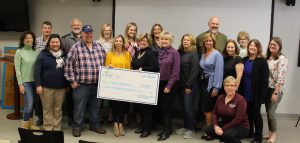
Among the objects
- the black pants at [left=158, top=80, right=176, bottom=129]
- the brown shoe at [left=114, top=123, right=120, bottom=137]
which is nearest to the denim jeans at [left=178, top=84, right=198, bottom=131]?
the black pants at [left=158, top=80, right=176, bottom=129]

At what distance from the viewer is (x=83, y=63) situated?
180 inches

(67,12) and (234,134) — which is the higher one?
(67,12)

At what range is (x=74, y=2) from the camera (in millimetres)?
5883

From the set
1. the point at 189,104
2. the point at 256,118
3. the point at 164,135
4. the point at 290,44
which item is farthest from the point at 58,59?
the point at 290,44

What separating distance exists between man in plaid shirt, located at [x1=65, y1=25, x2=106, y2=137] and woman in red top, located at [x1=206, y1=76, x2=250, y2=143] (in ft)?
5.51

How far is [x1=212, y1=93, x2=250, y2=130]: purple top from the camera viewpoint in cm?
399

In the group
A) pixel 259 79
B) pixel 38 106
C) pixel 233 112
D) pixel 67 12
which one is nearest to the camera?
pixel 233 112

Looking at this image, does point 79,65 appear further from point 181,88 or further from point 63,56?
point 181,88

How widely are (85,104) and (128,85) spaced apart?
2.19ft

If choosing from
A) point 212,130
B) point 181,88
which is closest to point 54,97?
point 181,88

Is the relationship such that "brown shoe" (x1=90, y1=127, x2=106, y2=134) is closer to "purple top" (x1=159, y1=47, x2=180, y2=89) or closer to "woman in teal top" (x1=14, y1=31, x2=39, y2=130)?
"woman in teal top" (x1=14, y1=31, x2=39, y2=130)

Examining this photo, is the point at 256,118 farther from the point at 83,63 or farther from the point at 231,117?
the point at 83,63

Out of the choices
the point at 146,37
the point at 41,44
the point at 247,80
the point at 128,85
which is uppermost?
the point at 146,37

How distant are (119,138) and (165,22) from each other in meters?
2.11
